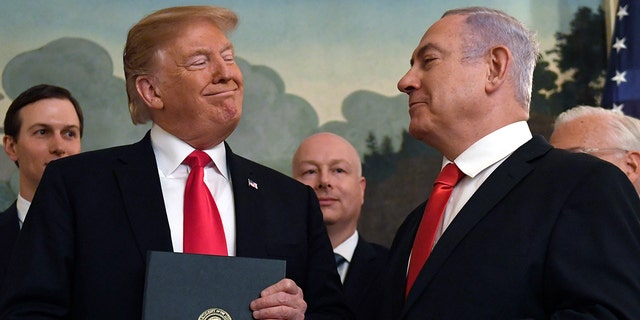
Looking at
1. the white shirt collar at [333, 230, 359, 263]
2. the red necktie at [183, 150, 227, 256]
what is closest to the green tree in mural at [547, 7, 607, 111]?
the white shirt collar at [333, 230, 359, 263]

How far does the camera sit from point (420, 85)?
3.28 metres

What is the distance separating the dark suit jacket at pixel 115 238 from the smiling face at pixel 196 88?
138 millimetres

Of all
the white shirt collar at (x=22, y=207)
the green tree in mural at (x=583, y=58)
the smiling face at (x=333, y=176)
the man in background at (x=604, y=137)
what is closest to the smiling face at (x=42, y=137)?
the white shirt collar at (x=22, y=207)

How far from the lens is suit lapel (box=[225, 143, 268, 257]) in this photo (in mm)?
3236

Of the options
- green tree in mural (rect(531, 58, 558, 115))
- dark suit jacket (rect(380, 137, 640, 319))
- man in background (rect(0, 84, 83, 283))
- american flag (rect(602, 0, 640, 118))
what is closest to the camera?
dark suit jacket (rect(380, 137, 640, 319))

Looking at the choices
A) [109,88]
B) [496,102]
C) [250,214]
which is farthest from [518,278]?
[109,88]

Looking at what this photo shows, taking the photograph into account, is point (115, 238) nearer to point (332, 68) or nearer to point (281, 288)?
point (281, 288)

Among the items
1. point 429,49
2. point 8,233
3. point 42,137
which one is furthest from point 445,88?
point 42,137

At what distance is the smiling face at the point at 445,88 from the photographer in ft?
10.5

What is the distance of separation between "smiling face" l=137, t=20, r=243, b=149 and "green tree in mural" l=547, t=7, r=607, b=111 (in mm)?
4590

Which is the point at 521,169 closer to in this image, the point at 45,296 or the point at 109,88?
the point at 45,296

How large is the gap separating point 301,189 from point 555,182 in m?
1.02

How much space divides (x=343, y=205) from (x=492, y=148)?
8.57 ft

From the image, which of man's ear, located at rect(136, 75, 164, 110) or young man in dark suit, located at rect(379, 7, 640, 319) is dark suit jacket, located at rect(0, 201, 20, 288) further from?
young man in dark suit, located at rect(379, 7, 640, 319)
